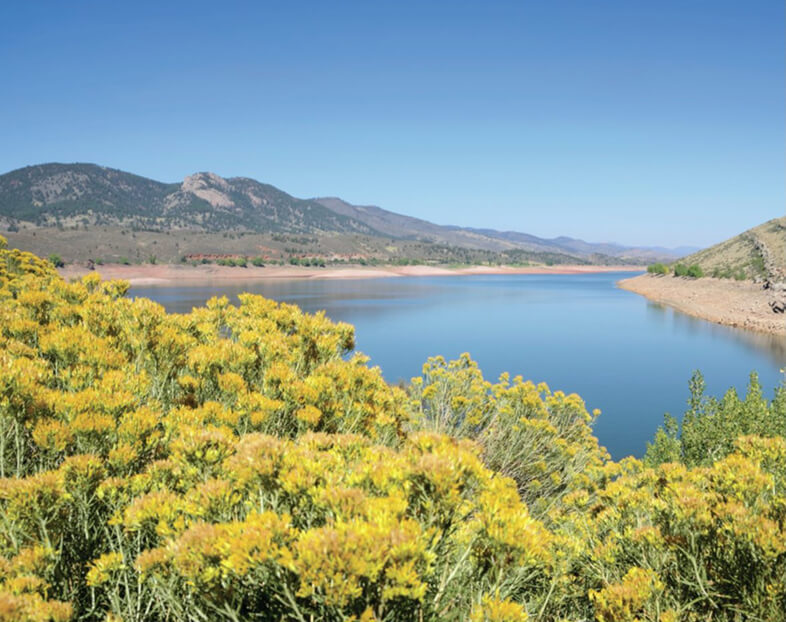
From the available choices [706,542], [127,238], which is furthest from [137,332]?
[127,238]

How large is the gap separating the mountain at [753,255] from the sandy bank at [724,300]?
12.0 feet

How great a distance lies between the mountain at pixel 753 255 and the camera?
69188 mm

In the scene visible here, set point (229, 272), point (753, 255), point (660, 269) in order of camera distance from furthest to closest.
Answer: point (229, 272), point (660, 269), point (753, 255)

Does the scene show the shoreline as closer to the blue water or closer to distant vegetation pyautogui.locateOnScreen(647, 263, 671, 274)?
the blue water

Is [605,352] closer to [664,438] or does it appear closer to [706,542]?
[664,438]

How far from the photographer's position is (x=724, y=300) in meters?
59.4

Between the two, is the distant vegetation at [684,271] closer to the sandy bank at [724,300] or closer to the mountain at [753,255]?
the sandy bank at [724,300]

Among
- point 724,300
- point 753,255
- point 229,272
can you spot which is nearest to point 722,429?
point 724,300

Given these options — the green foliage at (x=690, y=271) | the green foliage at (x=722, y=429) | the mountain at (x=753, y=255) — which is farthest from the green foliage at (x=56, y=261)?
the green foliage at (x=690, y=271)

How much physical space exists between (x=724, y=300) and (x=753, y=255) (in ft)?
104

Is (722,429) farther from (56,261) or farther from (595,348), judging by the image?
(56,261)

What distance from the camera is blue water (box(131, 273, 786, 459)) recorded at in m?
26.1

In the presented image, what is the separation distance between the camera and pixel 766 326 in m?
44.2

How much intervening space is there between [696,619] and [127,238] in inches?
6359
